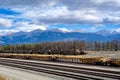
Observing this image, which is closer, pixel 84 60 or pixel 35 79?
pixel 35 79

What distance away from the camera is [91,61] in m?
47.8

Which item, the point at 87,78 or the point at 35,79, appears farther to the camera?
the point at 35,79

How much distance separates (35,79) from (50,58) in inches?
1328

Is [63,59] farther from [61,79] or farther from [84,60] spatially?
[61,79]

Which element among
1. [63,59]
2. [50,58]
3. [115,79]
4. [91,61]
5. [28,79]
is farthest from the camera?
[50,58]

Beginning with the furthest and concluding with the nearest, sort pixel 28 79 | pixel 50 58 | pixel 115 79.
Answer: pixel 50 58 < pixel 28 79 < pixel 115 79

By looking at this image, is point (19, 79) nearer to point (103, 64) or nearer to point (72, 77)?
point (72, 77)

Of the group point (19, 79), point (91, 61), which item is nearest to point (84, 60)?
point (91, 61)

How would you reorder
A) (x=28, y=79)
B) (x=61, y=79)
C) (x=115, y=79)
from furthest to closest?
(x=28, y=79) < (x=61, y=79) < (x=115, y=79)

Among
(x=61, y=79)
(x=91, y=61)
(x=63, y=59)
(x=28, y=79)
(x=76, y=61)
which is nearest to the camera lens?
(x=61, y=79)

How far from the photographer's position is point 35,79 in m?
28.8

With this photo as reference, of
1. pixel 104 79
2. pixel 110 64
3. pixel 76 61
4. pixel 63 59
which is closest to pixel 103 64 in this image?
pixel 110 64

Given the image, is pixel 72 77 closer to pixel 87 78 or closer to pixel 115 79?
pixel 87 78

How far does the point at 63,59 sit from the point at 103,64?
1552 cm
